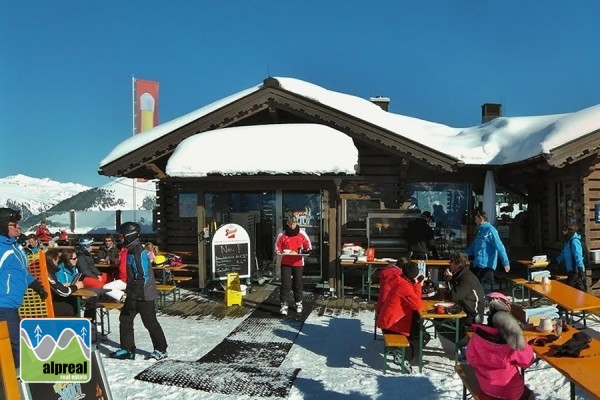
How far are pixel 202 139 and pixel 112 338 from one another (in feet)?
15.5

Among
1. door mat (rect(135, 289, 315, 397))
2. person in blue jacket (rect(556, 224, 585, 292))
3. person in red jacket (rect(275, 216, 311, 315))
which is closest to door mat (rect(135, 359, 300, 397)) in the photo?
door mat (rect(135, 289, 315, 397))

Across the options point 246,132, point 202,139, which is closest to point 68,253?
point 202,139

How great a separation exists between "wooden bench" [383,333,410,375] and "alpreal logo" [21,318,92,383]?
3.37m

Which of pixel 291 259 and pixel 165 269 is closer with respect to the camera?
pixel 291 259

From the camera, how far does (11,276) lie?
5.02 metres

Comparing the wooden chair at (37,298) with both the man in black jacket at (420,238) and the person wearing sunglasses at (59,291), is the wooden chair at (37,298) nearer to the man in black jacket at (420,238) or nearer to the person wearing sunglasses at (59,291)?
the person wearing sunglasses at (59,291)

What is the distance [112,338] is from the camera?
778 centimetres

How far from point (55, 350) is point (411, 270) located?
4.02 meters

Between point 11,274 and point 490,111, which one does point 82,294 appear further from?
point 490,111

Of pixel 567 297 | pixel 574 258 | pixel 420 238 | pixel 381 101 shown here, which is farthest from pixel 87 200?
pixel 567 297

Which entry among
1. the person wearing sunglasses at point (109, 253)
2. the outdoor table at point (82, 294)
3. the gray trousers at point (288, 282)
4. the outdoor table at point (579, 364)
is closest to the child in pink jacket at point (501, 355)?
the outdoor table at point (579, 364)

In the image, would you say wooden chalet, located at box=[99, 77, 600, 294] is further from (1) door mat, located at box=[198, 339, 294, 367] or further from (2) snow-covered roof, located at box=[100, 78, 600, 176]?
(1) door mat, located at box=[198, 339, 294, 367]

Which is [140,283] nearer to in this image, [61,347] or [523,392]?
[61,347]

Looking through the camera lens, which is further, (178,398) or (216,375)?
(216,375)
